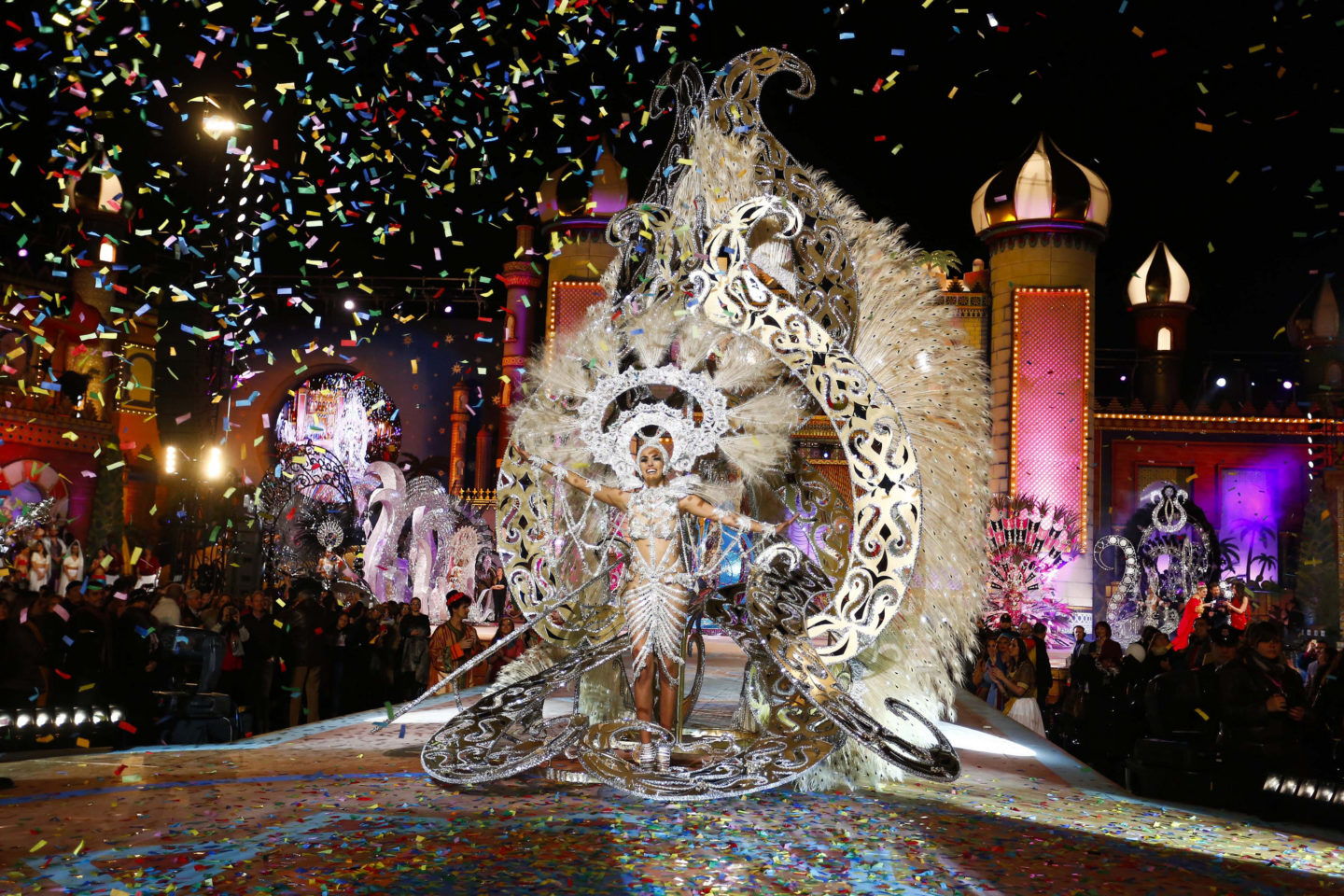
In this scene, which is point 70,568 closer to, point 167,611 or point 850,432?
point 167,611

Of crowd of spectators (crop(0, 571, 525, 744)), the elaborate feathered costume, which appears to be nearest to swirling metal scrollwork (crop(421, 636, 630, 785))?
the elaborate feathered costume

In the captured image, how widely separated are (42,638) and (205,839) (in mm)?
4272

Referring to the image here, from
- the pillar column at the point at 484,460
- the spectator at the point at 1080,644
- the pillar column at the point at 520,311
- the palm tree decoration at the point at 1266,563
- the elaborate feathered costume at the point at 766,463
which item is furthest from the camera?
the pillar column at the point at 484,460

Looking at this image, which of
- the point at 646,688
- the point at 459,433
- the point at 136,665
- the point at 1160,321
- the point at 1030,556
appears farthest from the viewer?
the point at 459,433

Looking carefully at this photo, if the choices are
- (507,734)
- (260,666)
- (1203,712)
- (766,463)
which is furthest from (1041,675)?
(260,666)

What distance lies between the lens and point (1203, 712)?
24.2 ft

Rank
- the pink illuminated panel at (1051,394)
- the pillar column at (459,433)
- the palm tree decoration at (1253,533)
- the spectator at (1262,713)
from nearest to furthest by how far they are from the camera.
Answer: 1. the spectator at (1262,713)
2. the pink illuminated panel at (1051,394)
3. the palm tree decoration at (1253,533)
4. the pillar column at (459,433)

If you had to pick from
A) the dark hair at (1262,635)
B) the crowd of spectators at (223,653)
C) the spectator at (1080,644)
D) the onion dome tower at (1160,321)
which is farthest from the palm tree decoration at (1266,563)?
the dark hair at (1262,635)

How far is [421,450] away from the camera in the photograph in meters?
31.6

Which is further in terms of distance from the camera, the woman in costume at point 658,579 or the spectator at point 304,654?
the spectator at point 304,654

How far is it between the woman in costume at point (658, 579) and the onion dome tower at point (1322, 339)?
77.8 ft

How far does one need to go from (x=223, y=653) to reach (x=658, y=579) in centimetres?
377

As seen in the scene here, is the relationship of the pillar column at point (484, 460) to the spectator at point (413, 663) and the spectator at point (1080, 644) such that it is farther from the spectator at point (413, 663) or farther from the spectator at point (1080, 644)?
the spectator at point (1080, 644)

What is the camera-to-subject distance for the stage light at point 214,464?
19.1m
